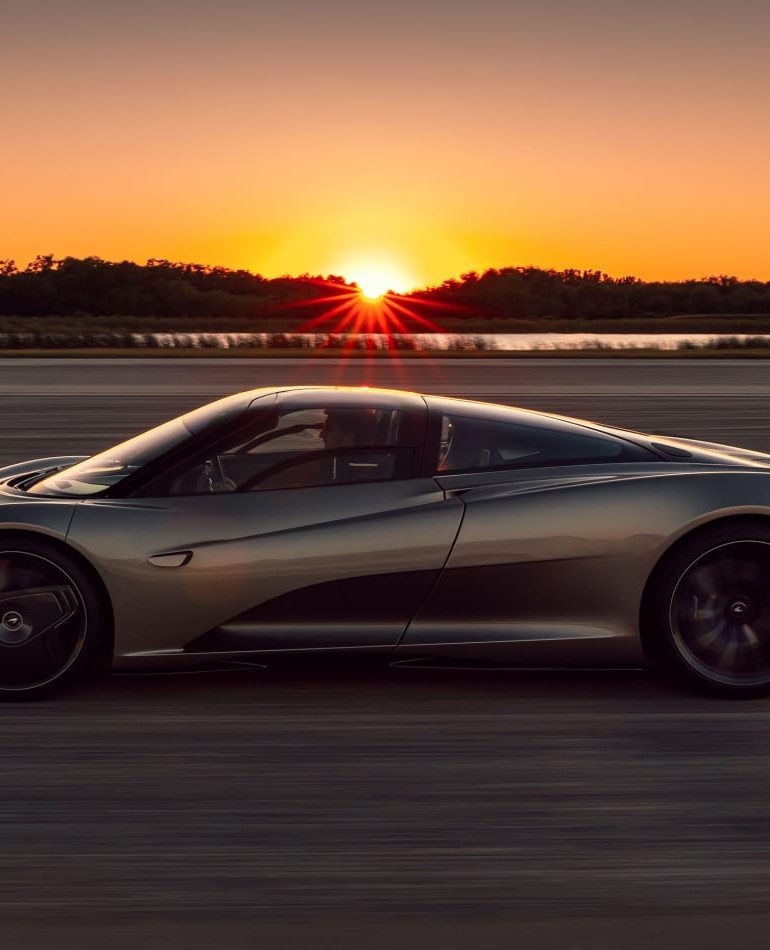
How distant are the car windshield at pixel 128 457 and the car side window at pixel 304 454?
0.46 feet

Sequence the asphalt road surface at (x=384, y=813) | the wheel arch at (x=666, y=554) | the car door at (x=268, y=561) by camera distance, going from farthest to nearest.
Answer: the wheel arch at (x=666, y=554) → the car door at (x=268, y=561) → the asphalt road surface at (x=384, y=813)

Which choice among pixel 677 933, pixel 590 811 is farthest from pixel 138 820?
pixel 677 933

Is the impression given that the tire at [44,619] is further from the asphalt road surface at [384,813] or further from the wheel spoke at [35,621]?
the asphalt road surface at [384,813]

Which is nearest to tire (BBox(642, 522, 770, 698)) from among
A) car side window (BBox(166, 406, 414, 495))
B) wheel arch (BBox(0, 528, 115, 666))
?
car side window (BBox(166, 406, 414, 495))

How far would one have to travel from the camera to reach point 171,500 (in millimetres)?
4758

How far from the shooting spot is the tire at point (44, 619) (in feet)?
15.3

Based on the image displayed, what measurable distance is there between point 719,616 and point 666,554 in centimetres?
32

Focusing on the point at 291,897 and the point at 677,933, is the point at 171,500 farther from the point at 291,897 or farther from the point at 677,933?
the point at 677,933

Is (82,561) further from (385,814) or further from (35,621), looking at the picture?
(385,814)

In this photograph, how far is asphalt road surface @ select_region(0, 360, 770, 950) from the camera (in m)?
3.00

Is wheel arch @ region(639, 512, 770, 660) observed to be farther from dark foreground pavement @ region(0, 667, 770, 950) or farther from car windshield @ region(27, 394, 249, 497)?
car windshield @ region(27, 394, 249, 497)

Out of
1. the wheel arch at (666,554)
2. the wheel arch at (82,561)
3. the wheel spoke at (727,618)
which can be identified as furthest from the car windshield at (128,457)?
the wheel spoke at (727,618)

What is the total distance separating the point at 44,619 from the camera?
4691 millimetres

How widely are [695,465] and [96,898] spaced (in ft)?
9.62
